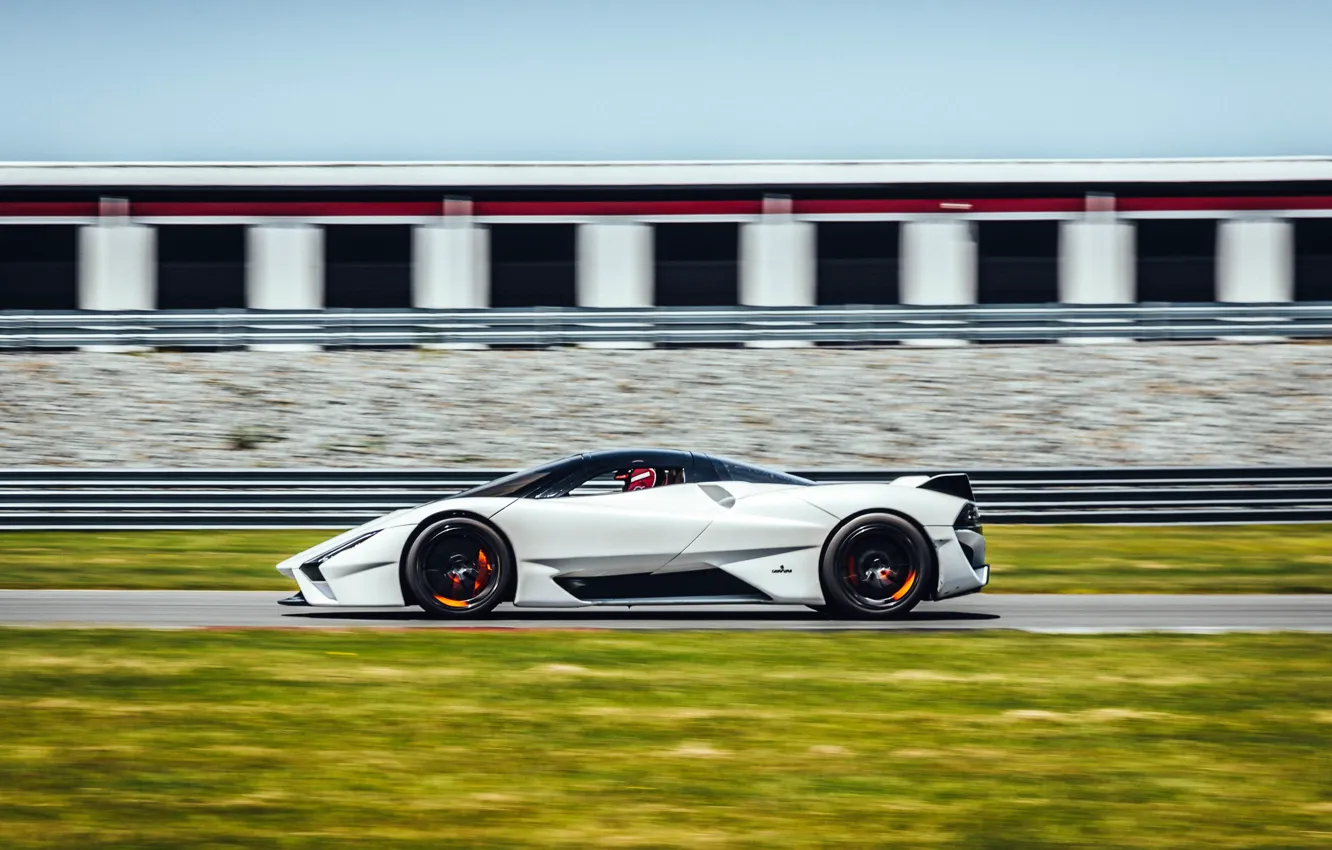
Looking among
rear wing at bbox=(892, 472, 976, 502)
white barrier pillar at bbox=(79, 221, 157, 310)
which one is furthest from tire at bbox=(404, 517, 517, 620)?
white barrier pillar at bbox=(79, 221, 157, 310)

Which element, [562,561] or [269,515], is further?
[269,515]

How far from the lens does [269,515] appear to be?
1427cm

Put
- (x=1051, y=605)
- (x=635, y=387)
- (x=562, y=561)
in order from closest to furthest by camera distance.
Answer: (x=562, y=561), (x=1051, y=605), (x=635, y=387)

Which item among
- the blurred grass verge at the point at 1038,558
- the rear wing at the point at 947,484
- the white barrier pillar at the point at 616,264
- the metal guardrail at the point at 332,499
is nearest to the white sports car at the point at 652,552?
the rear wing at the point at 947,484

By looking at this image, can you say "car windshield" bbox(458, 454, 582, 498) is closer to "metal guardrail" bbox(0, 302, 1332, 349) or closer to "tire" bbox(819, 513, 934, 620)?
"tire" bbox(819, 513, 934, 620)

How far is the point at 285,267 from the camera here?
2758cm

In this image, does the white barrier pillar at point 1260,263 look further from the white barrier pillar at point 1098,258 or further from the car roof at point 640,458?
the car roof at point 640,458

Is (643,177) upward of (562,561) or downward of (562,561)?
upward

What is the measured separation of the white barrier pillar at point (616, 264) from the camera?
89.6 ft

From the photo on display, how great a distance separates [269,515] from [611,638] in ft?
23.8

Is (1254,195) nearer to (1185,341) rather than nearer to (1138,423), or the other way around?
(1185,341)

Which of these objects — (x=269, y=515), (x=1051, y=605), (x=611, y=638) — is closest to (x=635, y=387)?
(x=269, y=515)

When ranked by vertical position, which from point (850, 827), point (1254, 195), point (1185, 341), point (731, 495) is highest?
point (1254, 195)

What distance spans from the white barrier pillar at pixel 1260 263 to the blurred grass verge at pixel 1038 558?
1397 centimetres
